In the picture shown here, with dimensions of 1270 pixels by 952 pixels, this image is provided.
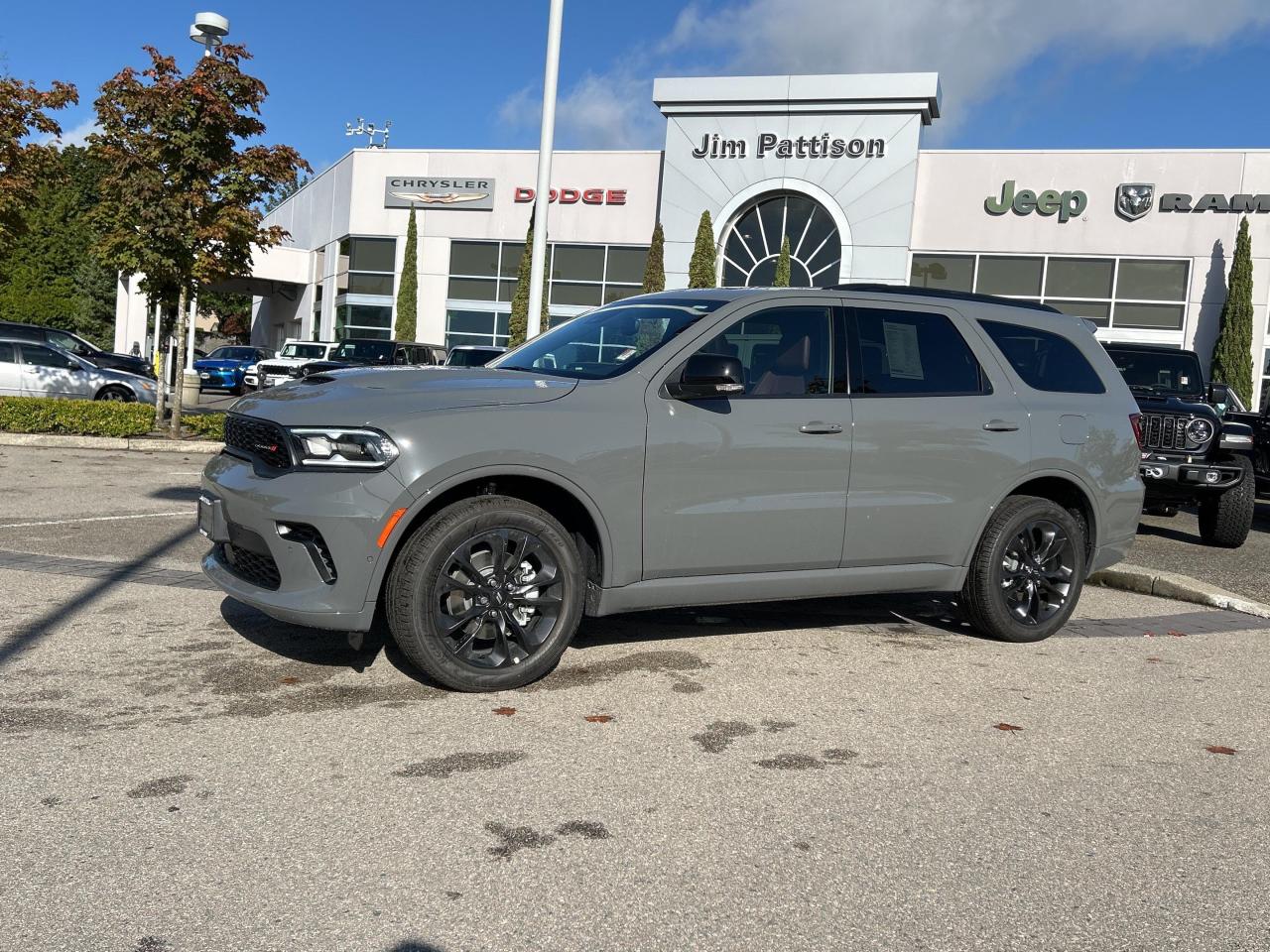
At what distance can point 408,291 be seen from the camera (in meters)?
36.3

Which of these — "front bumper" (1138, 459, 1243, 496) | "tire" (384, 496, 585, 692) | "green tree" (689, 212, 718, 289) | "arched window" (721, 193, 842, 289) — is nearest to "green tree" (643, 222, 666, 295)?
"green tree" (689, 212, 718, 289)

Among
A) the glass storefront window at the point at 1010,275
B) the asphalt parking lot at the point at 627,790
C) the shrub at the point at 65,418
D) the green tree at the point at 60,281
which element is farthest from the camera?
the green tree at the point at 60,281

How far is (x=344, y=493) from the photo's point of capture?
4.58 metres

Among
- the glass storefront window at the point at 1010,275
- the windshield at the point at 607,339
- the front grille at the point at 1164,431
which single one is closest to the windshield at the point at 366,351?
the glass storefront window at the point at 1010,275

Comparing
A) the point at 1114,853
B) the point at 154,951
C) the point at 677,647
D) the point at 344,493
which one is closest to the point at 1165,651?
the point at 677,647

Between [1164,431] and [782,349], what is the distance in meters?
6.73

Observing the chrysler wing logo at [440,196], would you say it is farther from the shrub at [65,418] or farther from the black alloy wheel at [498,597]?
the black alloy wheel at [498,597]

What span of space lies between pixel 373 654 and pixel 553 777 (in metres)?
1.82

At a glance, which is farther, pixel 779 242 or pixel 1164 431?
pixel 779 242

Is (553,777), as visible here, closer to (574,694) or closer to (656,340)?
(574,694)

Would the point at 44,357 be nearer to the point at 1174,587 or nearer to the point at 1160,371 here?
the point at 1160,371

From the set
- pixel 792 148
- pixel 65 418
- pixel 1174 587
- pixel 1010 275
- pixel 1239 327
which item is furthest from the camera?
pixel 792 148

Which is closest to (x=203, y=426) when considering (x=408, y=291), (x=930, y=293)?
(x=930, y=293)

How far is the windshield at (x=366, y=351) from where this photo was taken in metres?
24.3
